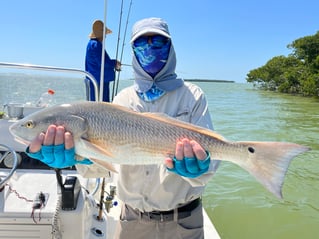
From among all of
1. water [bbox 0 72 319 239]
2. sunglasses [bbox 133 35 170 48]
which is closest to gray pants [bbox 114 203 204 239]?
sunglasses [bbox 133 35 170 48]

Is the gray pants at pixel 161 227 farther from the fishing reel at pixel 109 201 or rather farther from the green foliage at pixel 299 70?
the green foliage at pixel 299 70

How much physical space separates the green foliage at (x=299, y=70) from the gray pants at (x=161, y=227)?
42305 mm

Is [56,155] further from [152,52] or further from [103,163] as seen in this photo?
[152,52]

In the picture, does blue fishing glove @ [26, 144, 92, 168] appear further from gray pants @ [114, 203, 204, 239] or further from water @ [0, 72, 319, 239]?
water @ [0, 72, 319, 239]

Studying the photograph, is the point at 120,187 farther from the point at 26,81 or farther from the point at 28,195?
the point at 26,81

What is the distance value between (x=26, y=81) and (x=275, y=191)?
13.9ft

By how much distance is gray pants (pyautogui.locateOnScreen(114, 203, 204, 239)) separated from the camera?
2.10m

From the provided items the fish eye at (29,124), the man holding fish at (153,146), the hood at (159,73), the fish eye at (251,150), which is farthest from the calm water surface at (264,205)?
the fish eye at (29,124)

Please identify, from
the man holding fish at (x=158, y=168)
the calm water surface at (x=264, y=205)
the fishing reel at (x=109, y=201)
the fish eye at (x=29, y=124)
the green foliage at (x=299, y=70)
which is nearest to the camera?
the fish eye at (x=29, y=124)

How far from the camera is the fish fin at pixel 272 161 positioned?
1.65 m

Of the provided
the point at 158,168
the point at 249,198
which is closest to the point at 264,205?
the point at 249,198

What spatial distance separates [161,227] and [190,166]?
1.97 ft

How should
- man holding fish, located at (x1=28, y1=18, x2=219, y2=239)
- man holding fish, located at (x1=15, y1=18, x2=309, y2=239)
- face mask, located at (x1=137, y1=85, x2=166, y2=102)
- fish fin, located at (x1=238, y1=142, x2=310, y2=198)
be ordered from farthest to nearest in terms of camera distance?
face mask, located at (x1=137, y1=85, x2=166, y2=102) < man holding fish, located at (x1=28, y1=18, x2=219, y2=239) < man holding fish, located at (x1=15, y1=18, x2=309, y2=239) < fish fin, located at (x1=238, y1=142, x2=310, y2=198)

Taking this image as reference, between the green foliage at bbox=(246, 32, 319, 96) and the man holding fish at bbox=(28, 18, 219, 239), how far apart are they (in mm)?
42212
